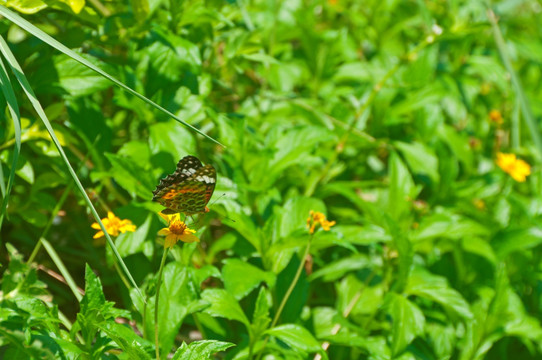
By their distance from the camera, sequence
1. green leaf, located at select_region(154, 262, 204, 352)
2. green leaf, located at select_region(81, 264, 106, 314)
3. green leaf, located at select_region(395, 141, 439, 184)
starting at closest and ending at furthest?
green leaf, located at select_region(81, 264, 106, 314) → green leaf, located at select_region(154, 262, 204, 352) → green leaf, located at select_region(395, 141, 439, 184)

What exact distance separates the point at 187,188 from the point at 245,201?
68 cm

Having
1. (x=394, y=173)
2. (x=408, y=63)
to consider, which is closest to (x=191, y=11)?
(x=394, y=173)

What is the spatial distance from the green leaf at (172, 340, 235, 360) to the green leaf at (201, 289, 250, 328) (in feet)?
0.69

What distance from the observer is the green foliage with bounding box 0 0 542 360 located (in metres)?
1.45

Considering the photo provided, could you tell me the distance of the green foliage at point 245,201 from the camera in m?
1.45

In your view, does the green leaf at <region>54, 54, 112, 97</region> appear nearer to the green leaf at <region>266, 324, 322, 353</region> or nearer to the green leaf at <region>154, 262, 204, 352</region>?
the green leaf at <region>154, 262, 204, 352</region>

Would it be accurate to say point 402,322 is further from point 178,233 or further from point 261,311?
point 178,233

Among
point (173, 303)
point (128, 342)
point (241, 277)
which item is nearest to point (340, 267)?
point (241, 277)

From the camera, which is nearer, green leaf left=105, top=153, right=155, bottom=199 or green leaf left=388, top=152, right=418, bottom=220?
green leaf left=105, top=153, right=155, bottom=199

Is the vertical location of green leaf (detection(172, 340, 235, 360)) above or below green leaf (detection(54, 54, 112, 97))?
below

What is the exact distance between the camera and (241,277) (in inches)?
63.2

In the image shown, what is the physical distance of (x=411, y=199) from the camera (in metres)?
2.09

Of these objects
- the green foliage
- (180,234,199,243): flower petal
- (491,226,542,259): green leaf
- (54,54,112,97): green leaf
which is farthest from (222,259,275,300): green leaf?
(491,226,542,259): green leaf

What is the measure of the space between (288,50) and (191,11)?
3.24 ft
